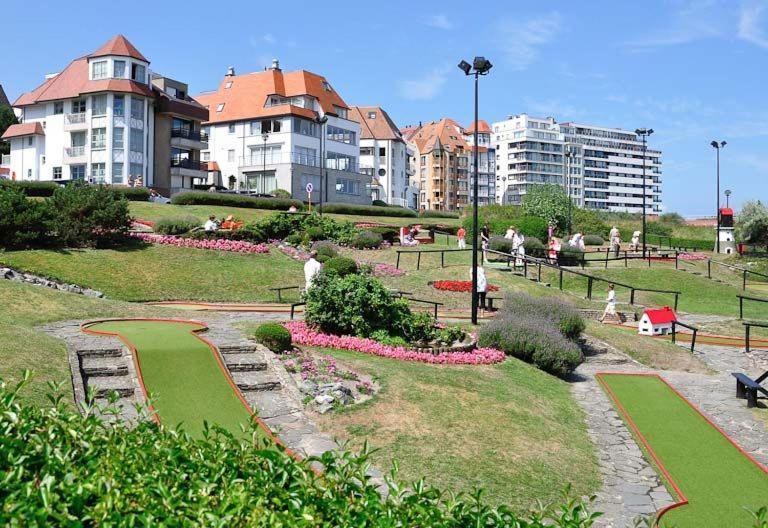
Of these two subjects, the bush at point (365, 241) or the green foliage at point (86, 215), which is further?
the bush at point (365, 241)

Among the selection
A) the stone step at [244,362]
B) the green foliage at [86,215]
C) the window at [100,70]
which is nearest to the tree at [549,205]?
the window at [100,70]

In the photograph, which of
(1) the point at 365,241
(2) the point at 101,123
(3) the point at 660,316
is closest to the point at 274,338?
(3) the point at 660,316

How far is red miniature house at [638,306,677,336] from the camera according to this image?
23.5m

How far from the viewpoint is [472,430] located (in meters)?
11.3

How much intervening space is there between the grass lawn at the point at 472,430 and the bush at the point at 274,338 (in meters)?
1.16

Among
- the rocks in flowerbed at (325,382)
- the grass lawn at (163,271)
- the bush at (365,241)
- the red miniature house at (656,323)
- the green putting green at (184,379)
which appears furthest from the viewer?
the bush at (365,241)

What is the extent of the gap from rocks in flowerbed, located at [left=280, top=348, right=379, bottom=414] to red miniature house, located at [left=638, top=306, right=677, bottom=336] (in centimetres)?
1335

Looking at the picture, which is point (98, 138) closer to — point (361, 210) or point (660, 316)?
point (361, 210)

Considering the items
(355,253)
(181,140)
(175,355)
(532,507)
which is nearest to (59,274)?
(175,355)

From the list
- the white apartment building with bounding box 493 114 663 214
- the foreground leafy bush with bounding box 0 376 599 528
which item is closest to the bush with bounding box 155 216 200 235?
the foreground leafy bush with bounding box 0 376 599 528

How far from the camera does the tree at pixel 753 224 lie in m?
57.2

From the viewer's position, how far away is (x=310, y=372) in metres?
13.3

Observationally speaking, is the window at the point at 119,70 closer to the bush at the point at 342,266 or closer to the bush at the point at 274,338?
the bush at the point at 342,266

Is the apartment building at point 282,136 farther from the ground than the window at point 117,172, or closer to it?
farther from the ground
